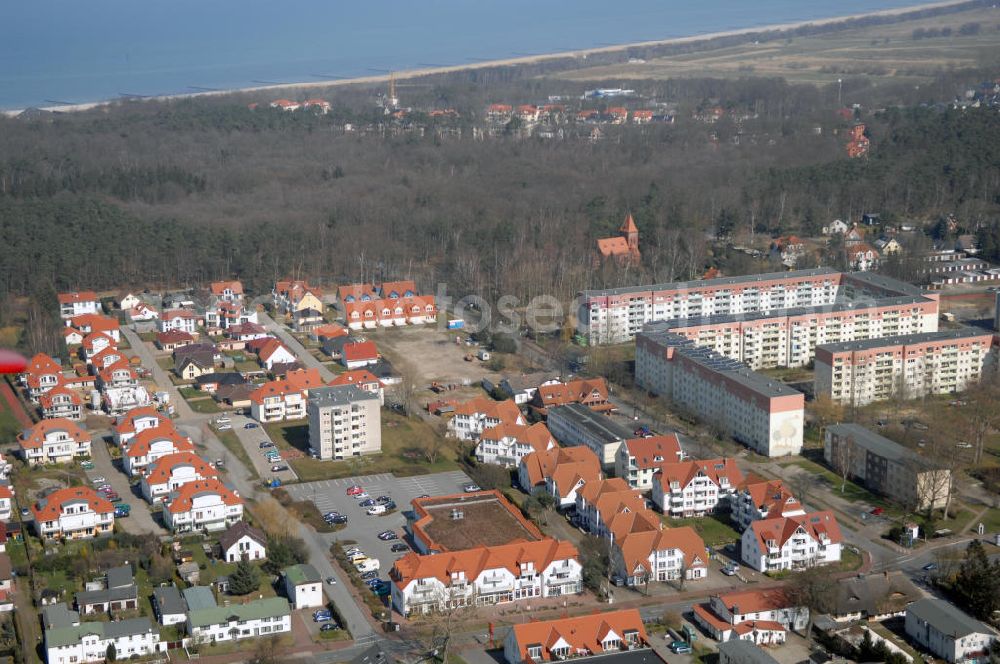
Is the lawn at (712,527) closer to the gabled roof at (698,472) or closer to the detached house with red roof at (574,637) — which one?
the gabled roof at (698,472)

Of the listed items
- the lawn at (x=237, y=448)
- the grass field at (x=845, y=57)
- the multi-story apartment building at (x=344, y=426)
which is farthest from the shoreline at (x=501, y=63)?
the multi-story apartment building at (x=344, y=426)

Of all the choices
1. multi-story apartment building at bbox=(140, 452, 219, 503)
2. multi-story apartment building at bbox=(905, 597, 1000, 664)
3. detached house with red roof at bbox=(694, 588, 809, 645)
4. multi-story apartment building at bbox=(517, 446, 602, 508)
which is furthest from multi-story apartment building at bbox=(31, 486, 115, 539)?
multi-story apartment building at bbox=(905, 597, 1000, 664)

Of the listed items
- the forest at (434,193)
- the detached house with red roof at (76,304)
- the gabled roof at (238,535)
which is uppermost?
the forest at (434,193)

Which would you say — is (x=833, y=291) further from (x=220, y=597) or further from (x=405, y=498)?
(x=220, y=597)

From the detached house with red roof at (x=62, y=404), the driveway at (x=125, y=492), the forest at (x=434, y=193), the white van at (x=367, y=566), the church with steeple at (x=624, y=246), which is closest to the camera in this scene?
the white van at (x=367, y=566)

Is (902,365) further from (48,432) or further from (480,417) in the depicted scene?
(48,432)

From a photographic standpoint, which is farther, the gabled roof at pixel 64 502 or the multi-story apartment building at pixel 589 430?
the multi-story apartment building at pixel 589 430
